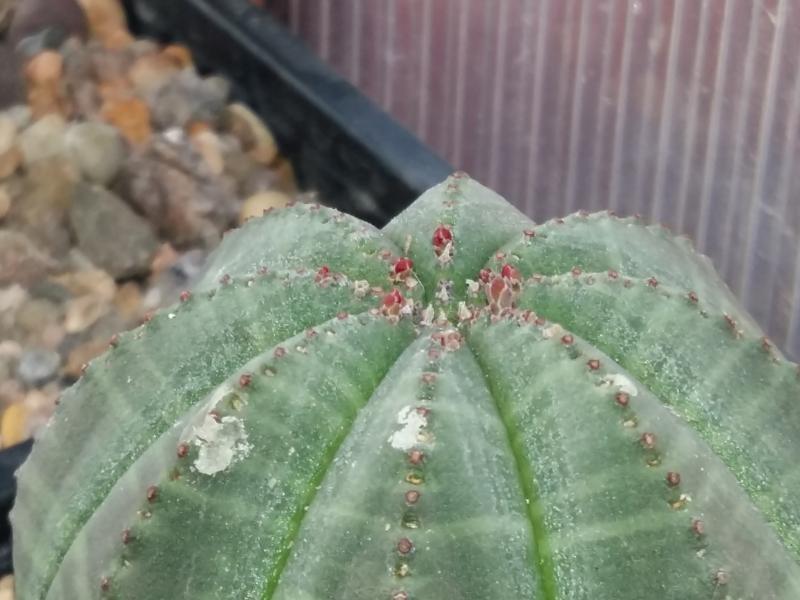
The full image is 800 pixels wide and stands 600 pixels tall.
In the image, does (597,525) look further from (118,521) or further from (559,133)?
(559,133)

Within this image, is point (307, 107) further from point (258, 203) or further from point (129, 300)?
point (129, 300)

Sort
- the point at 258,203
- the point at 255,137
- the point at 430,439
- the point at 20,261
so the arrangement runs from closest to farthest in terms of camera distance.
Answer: the point at 430,439
the point at 20,261
the point at 258,203
the point at 255,137

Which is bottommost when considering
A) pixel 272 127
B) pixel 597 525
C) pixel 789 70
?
pixel 272 127

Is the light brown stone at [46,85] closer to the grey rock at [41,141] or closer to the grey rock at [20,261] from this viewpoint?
the grey rock at [41,141]

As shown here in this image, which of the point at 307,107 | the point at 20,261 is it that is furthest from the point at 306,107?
the point at 20,261

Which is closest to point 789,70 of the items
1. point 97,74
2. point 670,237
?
point 670,237

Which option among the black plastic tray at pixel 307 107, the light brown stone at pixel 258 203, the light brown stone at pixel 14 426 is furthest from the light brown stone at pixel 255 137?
the light brown stone at pixel 14 426
